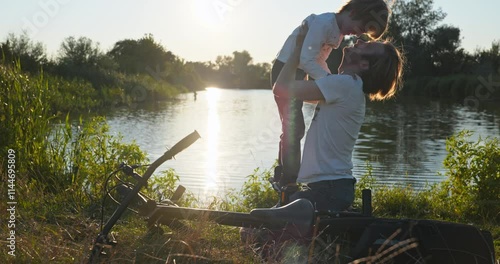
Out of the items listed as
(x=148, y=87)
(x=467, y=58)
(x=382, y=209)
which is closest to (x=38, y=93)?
(x=382, y=209)

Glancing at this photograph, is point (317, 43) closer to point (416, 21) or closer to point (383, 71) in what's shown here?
point (383, 71)

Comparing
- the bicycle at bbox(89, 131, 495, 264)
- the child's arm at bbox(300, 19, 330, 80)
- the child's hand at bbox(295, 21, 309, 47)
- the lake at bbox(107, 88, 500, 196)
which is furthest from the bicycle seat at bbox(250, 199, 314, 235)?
the lake at bbox(107, 88, 500, 196)

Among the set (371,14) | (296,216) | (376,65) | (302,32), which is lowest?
(296,216)

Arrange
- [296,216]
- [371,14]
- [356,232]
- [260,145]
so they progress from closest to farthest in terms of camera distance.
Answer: [296,216] → [356,232] → [371,14] → [260,145]

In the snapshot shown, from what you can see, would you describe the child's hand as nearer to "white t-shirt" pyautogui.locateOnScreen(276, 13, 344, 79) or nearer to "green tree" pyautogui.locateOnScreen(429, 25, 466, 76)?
"white t-shirt" pyautogui.locateOnScreen(276, 13, 344, 79)

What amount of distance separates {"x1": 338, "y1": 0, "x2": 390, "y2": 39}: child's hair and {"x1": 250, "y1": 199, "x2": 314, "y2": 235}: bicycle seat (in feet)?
5.07

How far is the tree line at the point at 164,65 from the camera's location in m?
32.5

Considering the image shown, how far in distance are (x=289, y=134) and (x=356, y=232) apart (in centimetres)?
164

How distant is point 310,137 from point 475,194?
307 centimetres

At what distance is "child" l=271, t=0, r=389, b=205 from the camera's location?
4.25m

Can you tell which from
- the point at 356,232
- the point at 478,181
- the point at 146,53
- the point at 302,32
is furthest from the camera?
the point at 146,53

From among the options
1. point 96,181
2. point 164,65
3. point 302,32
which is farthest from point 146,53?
point 302,32

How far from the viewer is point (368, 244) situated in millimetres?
3213

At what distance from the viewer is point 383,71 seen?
3.86 meters
